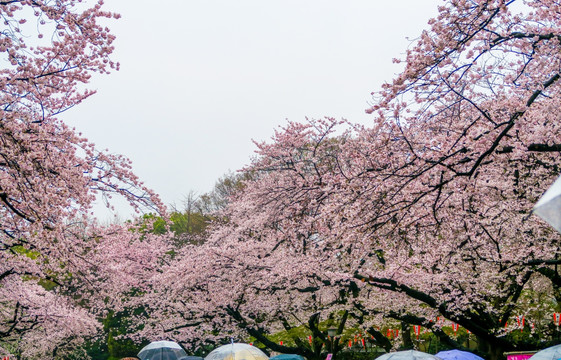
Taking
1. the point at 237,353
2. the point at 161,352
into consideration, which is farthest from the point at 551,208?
the point at 161,352

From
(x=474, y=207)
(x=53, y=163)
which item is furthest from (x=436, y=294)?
(x=53, y=163)

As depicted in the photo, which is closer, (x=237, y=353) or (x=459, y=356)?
(x=459, y=356)

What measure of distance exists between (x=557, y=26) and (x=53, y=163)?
610cm

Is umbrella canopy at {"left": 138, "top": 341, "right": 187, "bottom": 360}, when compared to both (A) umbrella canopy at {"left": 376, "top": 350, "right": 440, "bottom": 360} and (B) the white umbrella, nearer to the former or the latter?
(A) umbrella canopy at {"left": 376, "top": 350, "right": 440, "bottom": 360}

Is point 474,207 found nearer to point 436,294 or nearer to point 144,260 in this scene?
point 436,294

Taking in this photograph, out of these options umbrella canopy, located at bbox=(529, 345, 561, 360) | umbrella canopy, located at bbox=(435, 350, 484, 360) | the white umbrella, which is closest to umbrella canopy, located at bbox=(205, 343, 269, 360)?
umbrella canopy, located at bbox=(435, 350, 484, 360)

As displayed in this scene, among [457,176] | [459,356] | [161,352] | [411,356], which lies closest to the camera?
[457,176]

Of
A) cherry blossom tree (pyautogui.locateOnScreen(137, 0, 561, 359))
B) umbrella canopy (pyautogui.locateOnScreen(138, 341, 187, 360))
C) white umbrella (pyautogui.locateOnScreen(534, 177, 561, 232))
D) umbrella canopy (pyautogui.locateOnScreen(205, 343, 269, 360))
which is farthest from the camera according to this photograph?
umbrella canopy (pyautogui.locateOnScreen(138, 341, 187, 360))

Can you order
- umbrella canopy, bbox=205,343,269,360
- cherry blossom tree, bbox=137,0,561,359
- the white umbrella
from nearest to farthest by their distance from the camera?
the white umbrella, cherry blossom tree, bbox=137,0,561,359, umbrella canopy, bbox=205,343,269,360

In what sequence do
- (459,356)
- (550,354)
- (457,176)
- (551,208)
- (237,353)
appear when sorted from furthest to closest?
(237,353), (459,356), (550,354), (457,176), (551,208)

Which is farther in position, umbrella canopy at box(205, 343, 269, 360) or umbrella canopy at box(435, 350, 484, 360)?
umbrella canopy at box(205, 343, 269, 360)

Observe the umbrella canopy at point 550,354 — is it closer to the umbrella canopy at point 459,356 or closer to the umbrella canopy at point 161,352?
the umbrella canopy at point 459,356

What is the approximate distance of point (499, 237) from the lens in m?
10.6

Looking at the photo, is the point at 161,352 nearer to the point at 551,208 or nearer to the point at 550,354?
the point at 550,354
